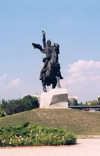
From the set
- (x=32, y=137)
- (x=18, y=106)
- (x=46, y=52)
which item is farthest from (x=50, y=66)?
(x=18, y=106)

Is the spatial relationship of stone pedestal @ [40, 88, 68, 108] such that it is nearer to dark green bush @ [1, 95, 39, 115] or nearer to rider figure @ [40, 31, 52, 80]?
rider figure @ [40, 31, 52, 80]

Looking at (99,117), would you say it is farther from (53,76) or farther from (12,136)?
(12,136)

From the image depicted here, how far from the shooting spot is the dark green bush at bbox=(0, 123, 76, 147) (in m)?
15.0

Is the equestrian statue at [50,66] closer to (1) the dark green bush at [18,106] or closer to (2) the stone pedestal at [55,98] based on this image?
(2) the stone pedestal at [55,98]

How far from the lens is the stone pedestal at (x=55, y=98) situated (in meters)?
34.7

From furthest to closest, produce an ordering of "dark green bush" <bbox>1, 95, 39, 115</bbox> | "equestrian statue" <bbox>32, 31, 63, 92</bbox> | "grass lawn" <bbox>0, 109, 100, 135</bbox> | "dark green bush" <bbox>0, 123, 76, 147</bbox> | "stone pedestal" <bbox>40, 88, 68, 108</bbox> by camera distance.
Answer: "dark green bush" <bbox>1, 95, 39, 115</bbox> → "equestrian statue" <bbox>32, 31, 63, 92</bbox> → "stone pedestal" <bbox>40, 88, 68, 108</bbox> → "grass lawn" <bbox>0, 109, 100, 135</bbox> → "dark green bush" <bbox>0, 123, 76, 147</bbox>

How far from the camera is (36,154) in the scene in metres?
12.1

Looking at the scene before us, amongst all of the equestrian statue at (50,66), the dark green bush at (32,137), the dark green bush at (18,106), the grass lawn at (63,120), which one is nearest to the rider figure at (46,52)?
the equestrian statue at (50,66)

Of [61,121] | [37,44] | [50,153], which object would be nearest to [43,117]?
[61,121]

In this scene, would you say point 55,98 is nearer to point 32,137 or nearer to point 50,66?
Answer: point 50,66

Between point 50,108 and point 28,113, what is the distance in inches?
132

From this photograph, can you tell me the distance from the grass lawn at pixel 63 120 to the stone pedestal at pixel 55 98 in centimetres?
178

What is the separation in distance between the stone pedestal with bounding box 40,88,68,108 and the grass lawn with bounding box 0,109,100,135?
1.78m

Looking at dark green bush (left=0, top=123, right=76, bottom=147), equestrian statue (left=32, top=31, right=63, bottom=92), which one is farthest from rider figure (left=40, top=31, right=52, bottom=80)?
dark green bush (left=0, top=123, right=76, bottom=147)
